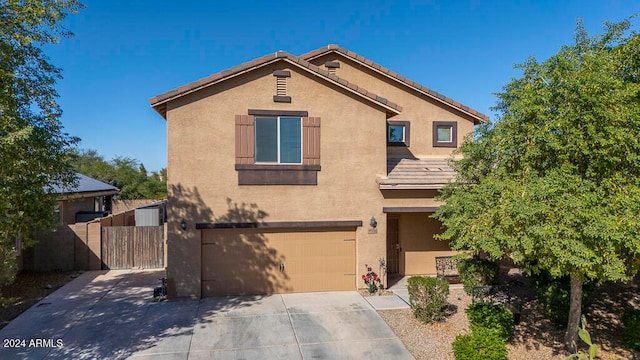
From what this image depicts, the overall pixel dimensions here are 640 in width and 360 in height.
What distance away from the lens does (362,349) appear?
25.8ft

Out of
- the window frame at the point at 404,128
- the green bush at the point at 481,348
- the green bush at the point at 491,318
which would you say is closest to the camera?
the green bush at the point at 481,348

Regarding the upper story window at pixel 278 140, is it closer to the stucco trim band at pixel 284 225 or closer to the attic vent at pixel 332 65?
the stucco trim band at pixel 284 225

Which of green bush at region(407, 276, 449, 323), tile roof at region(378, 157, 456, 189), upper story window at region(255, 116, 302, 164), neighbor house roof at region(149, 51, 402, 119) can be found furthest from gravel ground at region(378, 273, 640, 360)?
neighbor house roof at region(149, 51, 402, 119)

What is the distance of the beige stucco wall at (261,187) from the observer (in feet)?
35.0

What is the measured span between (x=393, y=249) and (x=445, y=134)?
199 inches

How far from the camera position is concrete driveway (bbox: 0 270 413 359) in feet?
25.0

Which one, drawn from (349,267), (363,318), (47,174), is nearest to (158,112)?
(47,174)

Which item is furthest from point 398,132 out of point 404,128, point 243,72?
point 243,72

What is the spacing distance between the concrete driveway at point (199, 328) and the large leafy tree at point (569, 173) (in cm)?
347

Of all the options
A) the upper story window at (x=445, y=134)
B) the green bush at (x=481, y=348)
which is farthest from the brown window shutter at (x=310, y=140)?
the green bush at (x=481, y=348)

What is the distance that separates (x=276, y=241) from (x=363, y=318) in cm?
352

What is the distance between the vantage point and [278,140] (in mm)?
11281

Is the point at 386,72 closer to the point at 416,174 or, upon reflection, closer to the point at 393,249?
the point at 416,174

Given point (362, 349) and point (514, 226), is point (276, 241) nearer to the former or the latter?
→ point (362, 349)
